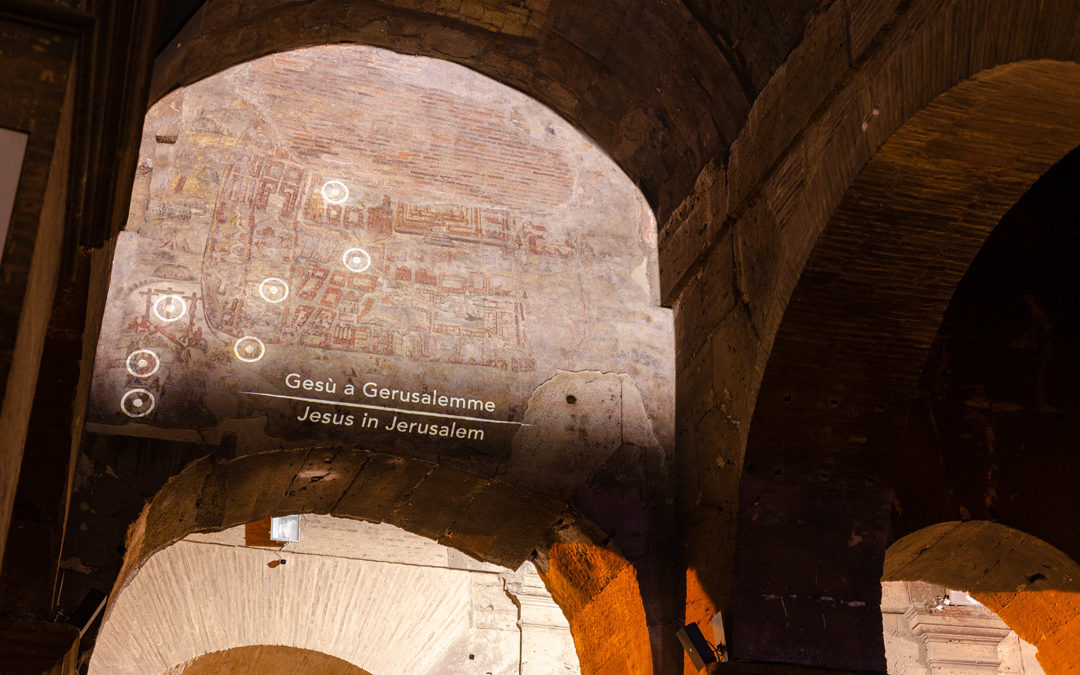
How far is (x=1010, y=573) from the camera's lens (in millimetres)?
5164

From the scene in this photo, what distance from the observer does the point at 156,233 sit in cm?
470

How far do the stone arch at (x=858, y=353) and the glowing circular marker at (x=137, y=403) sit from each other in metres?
2.50

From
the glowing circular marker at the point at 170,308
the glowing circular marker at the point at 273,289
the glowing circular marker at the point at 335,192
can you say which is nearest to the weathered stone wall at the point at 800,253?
Answer: the glowing circular marker at the point at 335,192

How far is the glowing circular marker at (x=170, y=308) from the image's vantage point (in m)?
4.53

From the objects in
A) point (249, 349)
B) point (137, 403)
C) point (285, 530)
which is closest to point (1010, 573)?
point (249, 349)

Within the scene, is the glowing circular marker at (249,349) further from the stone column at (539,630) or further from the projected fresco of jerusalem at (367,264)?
the stone column at (539,630)

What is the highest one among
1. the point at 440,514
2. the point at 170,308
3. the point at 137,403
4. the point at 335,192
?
the point at 335,192

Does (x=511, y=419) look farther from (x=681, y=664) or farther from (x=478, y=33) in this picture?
(x=478, y=33)

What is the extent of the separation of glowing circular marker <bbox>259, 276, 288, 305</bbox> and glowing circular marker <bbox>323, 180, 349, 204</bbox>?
52 centimetres

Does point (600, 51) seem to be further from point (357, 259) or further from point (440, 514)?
point (440, 514)

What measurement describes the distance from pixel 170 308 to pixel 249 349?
38cm

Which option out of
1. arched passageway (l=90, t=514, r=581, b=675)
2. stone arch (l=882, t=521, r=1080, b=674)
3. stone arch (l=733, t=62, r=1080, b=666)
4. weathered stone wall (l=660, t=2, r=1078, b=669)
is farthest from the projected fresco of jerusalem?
arched passageway (l=90, t=514, r=581, b=675)

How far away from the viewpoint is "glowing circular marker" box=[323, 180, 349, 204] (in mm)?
5070

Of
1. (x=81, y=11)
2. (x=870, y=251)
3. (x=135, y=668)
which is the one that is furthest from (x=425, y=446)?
(x=135, y=668)
